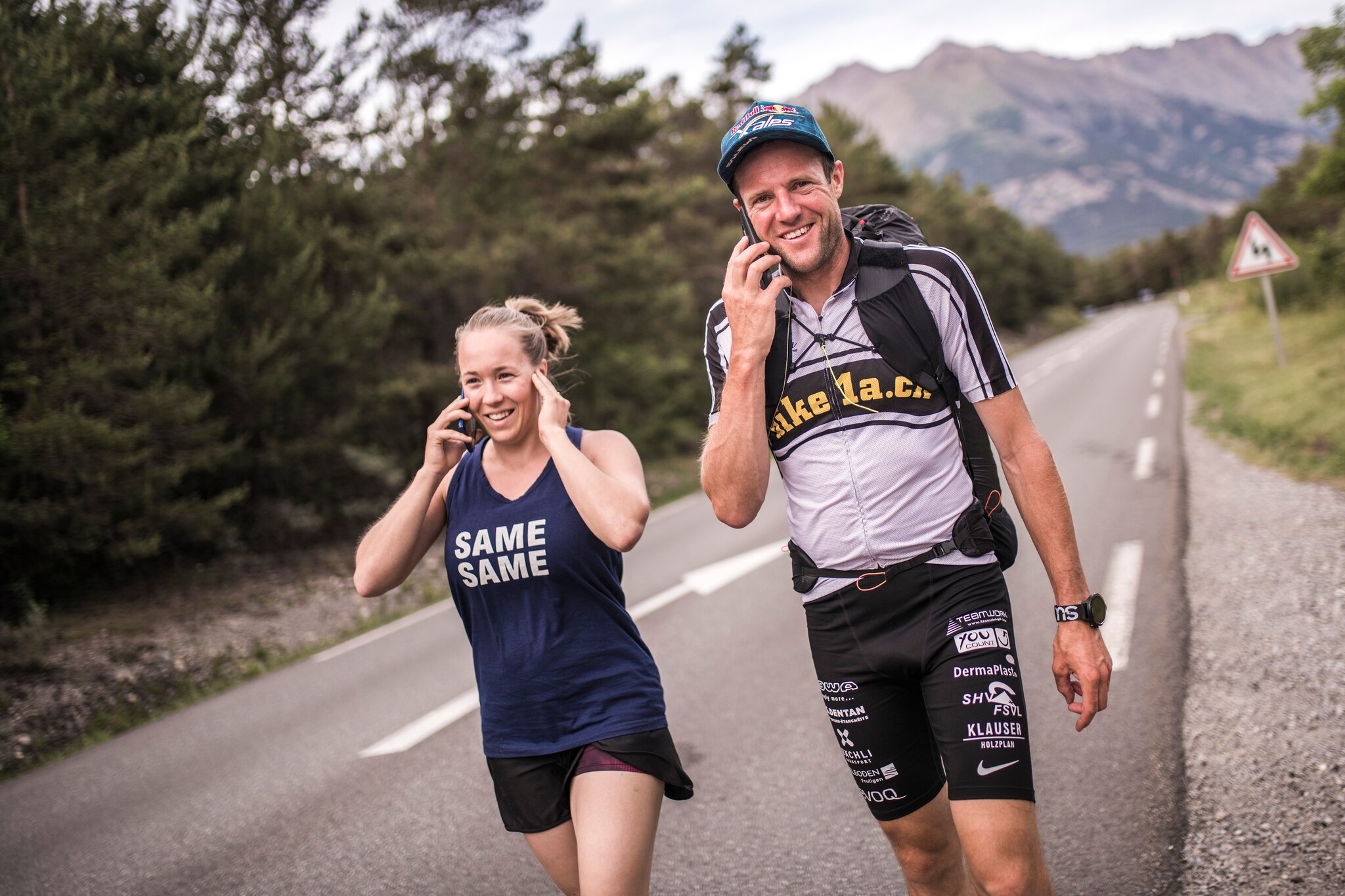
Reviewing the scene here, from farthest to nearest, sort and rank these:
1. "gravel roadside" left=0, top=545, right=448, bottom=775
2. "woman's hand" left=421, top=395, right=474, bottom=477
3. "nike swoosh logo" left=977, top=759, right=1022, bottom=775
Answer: "gravel roadside" left=0, top=545, right=448, bottom=775
"woman's hand" left=421, top=395, right=474, bottom=477
"nike swoosh logo" left=977, top=759, right=1022, bottom=775

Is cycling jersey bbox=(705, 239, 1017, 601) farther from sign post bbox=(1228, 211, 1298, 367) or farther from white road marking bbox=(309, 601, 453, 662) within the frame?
sign post bbox=(1228, 211, 1298, 367)

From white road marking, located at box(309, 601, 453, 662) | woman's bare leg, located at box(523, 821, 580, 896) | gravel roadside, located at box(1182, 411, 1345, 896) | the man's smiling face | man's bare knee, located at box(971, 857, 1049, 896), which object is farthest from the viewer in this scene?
white road marking, located at box(309, 601, 453, 662)

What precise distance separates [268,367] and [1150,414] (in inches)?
554

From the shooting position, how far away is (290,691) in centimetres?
745

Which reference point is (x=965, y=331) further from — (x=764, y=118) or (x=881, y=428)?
(x=764, y=118)

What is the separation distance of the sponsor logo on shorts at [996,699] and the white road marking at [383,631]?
7567 mm

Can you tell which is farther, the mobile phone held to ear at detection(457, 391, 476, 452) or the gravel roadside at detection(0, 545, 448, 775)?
the gravel roadside at detection(0, 545, 448, 775)

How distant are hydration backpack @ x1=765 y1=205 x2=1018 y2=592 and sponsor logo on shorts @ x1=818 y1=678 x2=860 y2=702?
0.26 meters

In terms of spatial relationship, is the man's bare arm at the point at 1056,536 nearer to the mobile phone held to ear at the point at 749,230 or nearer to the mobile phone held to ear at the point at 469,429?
the mobile phone held to ear at the point at 749,230

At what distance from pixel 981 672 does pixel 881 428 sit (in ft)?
2.15

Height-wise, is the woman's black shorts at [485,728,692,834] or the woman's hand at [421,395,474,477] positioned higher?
the woman's hand at [421,395,474,477]

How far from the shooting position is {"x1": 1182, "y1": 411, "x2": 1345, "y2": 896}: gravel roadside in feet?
9.86

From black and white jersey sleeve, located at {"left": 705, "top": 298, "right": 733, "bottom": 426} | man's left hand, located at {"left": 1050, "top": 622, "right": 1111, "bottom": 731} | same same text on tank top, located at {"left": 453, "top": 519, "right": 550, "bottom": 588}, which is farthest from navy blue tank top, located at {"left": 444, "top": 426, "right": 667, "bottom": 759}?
man's left hand, located at {"left": 1050, "top": 622, "right": 1111, "bottom": 731}

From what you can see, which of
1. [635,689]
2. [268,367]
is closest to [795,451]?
[635,689]
